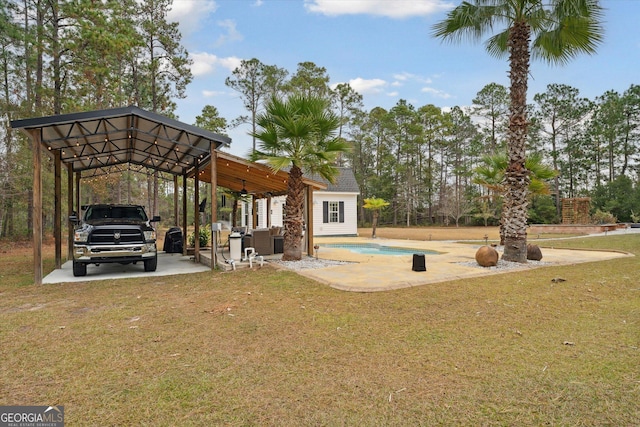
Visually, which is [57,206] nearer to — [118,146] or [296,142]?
[118,146]

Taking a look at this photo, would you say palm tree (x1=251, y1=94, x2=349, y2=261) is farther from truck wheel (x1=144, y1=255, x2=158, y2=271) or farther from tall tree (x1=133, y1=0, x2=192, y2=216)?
tall tree (x1=133, y1=0, x2=192, y2=216)

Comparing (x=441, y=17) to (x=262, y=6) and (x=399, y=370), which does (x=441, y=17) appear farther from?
(x=399, y=370)

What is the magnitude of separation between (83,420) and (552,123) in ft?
140

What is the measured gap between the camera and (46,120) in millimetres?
6875

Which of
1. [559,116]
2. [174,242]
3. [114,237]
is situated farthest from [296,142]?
[559,116]

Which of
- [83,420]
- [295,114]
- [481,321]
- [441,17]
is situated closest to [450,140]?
[441,17]

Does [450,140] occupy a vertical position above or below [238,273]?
above

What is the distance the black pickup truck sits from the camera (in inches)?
304

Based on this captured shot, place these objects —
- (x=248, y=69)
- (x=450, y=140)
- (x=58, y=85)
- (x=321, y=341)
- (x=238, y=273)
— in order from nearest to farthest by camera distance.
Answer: (x=321, y=341) → (x=238, y=273) → (x=58, y=85) → (x=248, y=69) → (x=450, y=140)

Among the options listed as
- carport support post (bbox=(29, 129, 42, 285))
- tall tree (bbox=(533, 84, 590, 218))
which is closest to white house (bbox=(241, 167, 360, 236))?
carport support post (bbox=(29, 129, 42, 285))

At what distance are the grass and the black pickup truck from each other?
5.34ft

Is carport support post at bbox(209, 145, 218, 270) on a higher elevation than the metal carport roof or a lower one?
lower

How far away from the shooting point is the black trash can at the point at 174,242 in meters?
13.4

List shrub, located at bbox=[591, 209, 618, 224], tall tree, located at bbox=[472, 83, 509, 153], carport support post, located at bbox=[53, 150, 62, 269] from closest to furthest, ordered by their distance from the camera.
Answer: carport support post, located at bbox=[53, 150, 62, 269]
shrub, located at bbox=[591, 209, 618, 224]
tall tree, located at bbox=[472, 83, 509, 153]
